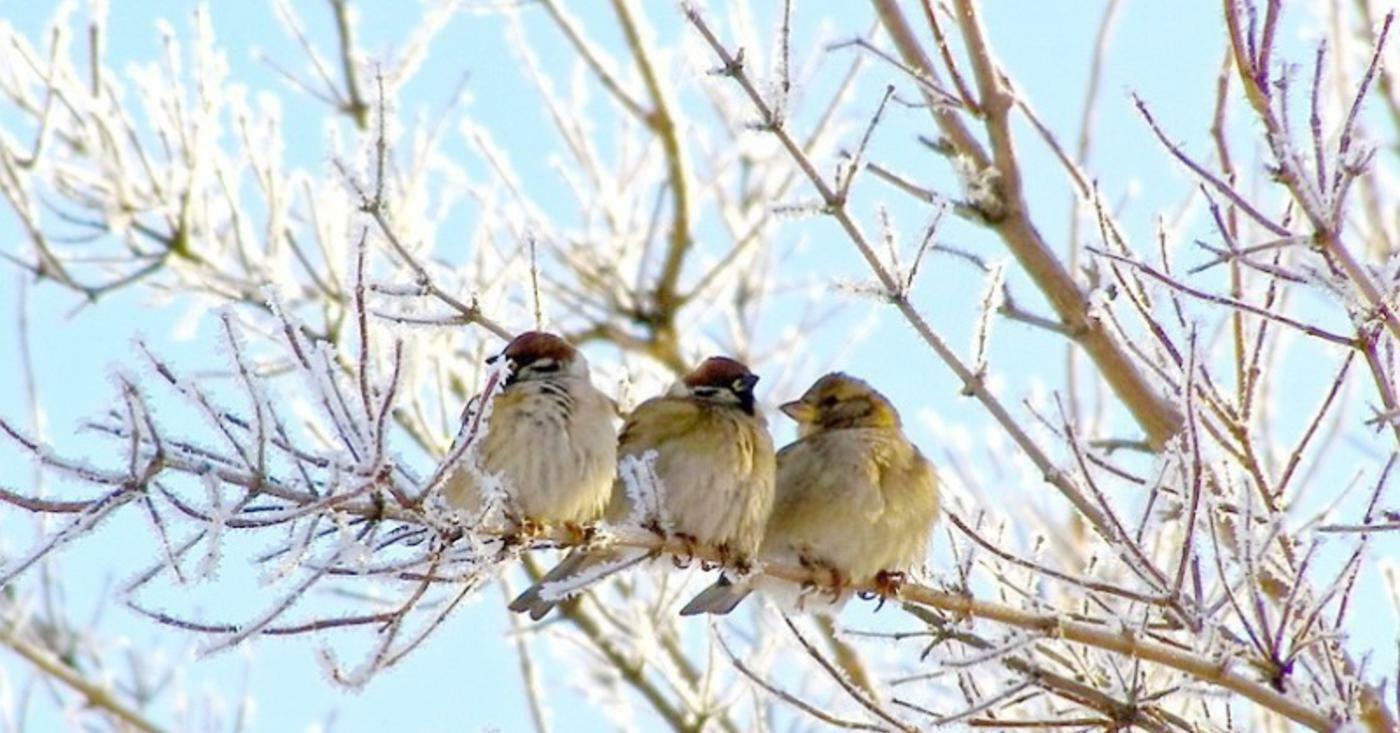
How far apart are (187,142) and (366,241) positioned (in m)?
4.70

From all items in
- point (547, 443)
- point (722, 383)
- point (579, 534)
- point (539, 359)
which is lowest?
point (579, 534)

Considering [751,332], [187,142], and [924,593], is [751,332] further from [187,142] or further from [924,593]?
[924,593]

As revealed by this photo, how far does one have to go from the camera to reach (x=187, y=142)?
7645mm

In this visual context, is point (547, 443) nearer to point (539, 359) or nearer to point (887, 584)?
point (539, 359)

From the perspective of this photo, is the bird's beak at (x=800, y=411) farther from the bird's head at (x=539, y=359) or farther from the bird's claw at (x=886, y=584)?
the bird's head at (x=539, y=359)

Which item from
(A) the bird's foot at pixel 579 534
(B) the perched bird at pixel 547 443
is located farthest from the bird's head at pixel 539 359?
(A) the bird's foot at pixel 579 534

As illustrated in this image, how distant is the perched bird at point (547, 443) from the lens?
4625 millimetres

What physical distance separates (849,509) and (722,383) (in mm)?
487

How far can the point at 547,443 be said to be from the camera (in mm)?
4707

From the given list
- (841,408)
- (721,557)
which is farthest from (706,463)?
(841,408)

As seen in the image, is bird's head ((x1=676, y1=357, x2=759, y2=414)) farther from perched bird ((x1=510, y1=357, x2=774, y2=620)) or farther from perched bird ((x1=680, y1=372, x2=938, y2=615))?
perched bird ((x1=680, y1=372, x2=938, y2=615))

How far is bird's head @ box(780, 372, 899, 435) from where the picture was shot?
235 inches

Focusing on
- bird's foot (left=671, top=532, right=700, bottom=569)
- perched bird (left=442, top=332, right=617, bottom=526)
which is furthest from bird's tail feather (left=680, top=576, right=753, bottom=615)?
perched bird (left=442, top=332, right=617, bottom=526)

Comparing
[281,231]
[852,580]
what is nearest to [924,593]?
[852,580]
